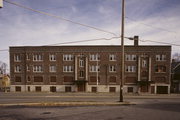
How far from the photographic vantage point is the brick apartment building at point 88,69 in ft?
104

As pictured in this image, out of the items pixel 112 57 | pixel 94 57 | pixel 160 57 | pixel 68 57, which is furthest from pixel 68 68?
pixel 160 57

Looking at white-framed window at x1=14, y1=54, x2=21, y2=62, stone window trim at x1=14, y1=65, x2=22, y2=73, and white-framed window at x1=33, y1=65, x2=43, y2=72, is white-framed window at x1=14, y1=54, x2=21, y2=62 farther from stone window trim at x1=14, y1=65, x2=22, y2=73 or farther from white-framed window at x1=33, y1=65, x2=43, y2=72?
white-framed window at x1=33, y1=65, x2=43, y2=72

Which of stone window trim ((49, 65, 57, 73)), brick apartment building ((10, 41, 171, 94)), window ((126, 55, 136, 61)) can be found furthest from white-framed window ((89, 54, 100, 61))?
stone window trim ((49, 65, 57, 73))

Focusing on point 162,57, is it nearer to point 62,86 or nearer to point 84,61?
point 84,61

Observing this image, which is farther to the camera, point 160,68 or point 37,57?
point 37,57

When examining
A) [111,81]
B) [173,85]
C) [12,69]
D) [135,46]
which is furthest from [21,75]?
[173,85]

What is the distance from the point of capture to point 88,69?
1299 inches

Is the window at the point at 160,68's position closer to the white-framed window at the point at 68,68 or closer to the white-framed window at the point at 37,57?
the white-framed window at the point at 68,68

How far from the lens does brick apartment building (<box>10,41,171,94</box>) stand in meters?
31.7

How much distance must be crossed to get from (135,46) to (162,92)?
14884 mm

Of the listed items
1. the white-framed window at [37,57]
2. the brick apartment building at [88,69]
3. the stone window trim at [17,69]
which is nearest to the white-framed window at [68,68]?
the brick apartment building at [88,69]

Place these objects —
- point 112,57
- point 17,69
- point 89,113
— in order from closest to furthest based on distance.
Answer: point 89,113
point 112,57
point 17,69

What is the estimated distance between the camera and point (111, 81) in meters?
32.2

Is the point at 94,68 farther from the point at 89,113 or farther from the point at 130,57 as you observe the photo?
the point at 89,113
